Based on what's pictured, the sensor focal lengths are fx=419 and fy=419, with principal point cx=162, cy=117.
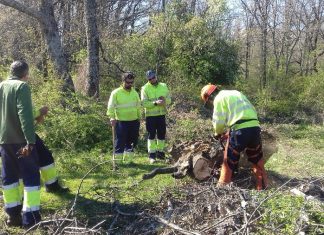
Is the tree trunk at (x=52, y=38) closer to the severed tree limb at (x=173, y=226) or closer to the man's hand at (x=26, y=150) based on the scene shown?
the man's hand at (x=26, y=150)

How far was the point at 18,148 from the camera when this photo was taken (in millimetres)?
5559

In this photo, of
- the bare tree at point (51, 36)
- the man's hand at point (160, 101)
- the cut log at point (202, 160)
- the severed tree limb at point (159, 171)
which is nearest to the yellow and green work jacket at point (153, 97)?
the man's hand at point (160, 101)

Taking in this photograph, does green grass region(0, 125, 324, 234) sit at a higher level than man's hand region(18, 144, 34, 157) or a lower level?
lower

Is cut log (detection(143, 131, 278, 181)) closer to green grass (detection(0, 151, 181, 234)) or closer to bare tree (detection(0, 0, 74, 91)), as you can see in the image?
green grass (detection(0, 151, 181, 234))

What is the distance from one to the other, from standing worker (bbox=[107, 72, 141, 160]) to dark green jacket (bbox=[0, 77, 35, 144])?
308cm

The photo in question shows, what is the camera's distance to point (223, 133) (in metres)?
6.50

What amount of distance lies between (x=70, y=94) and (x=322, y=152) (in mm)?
6739

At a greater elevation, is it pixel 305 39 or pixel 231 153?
pixel 305 39

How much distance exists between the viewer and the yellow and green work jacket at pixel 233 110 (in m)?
6.12

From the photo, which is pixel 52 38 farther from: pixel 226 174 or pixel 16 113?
pixel 226 174

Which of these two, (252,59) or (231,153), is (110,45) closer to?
(231,153)

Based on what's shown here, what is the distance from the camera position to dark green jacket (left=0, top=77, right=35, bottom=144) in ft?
17.3

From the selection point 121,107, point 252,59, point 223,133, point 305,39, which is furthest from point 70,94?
point 305,39

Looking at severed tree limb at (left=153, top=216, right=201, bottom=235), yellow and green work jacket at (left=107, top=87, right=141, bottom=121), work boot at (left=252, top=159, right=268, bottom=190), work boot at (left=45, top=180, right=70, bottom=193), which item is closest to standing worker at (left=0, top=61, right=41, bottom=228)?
work boot at (left=45, top=180, right=70, bottom=193)
